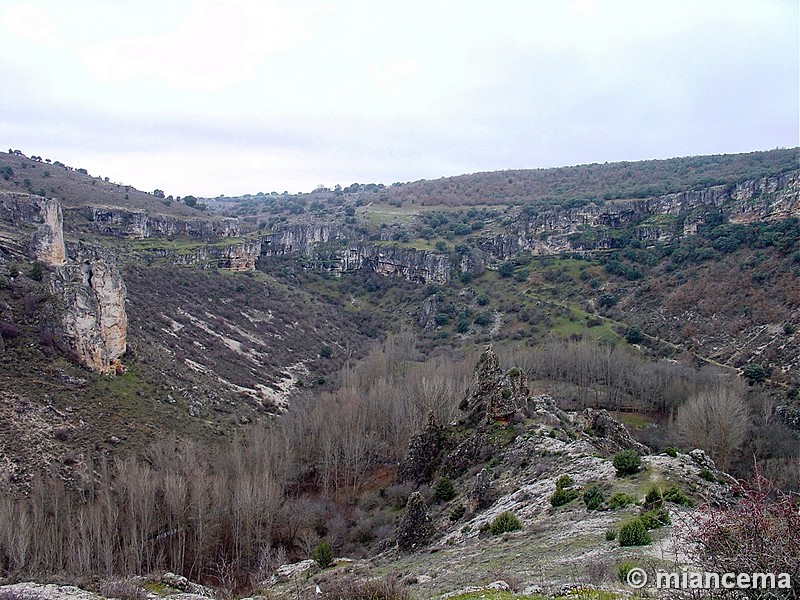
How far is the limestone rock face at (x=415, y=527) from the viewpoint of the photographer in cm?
2597

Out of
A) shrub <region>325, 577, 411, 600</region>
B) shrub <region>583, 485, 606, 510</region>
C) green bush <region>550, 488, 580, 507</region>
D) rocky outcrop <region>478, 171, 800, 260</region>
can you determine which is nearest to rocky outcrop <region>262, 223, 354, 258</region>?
rocky outcrop <region>478, 171, 800, 260</region>

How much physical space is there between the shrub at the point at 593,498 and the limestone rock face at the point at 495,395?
1157 cm

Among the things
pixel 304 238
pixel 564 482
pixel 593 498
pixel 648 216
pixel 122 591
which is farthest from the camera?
pixel 304 238

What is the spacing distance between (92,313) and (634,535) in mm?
43034

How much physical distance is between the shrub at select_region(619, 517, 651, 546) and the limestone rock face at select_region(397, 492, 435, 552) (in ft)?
38.2

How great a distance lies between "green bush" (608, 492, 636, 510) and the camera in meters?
20.8

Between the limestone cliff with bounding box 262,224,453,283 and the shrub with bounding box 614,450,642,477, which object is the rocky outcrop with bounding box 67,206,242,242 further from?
the shrub with bounding box 614,450,642,477

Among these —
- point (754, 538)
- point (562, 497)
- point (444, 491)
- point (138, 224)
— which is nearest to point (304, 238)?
point (138, 224)

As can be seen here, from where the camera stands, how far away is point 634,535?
15.9 m

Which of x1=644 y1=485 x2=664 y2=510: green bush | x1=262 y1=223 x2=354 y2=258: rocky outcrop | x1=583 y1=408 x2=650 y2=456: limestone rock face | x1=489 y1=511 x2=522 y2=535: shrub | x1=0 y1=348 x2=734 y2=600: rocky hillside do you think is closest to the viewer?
x1=0 y1=348 x2=734 y2=600: rocky hillside

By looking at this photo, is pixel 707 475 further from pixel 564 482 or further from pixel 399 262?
pixel 399 262

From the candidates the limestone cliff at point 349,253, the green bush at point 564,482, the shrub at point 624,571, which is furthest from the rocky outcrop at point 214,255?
the shrub at point 624,571

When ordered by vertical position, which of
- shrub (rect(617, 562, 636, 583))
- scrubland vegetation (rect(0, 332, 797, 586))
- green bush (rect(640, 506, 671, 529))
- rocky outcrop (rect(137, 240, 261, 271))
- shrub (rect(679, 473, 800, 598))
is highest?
rocky outcrop (rect(137, 240, 261, 271))

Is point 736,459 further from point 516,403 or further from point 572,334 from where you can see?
point 572,334
